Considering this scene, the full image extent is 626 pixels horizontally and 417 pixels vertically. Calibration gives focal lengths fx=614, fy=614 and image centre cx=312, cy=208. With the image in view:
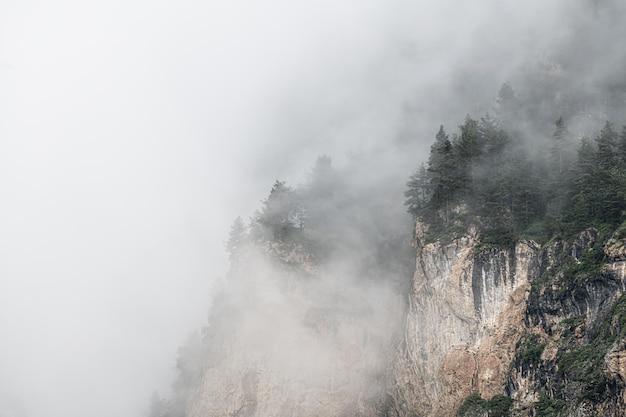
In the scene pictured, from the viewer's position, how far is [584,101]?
7019cm

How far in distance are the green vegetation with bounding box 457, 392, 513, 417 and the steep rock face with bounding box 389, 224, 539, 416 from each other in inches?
31.2

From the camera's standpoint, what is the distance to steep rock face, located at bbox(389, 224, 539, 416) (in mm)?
52188

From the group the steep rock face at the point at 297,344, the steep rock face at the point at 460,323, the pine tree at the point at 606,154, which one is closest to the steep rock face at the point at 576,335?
the steep rock face at the point at 460,323

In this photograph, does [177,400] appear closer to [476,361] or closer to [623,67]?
[476,361]

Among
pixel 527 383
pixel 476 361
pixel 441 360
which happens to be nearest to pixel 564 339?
pixel 527 383

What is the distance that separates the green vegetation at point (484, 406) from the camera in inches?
1886

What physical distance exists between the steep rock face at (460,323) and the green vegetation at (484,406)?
79 centimetres

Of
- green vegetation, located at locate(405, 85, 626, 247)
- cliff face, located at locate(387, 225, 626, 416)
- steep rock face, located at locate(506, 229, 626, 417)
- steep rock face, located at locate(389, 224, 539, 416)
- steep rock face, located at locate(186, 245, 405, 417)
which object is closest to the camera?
steep rock face, located at locate(506, 229, 626, 417)

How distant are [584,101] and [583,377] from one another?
39.2 m

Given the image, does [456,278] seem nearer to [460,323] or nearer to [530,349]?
[460,323]

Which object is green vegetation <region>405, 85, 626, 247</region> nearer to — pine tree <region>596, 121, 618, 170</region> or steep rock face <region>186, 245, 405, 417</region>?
pine tree <region>596, 121, 618, 170</region>

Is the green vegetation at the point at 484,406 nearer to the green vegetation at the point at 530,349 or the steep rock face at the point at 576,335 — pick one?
the steep rock face at the point at 576,335

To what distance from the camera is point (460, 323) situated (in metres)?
55.7

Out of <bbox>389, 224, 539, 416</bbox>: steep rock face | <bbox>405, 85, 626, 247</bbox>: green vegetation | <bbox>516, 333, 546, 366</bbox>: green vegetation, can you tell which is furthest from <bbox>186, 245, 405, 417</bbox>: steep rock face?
<bbox>516, 333, 546, 366</bbox>: green vegetation
